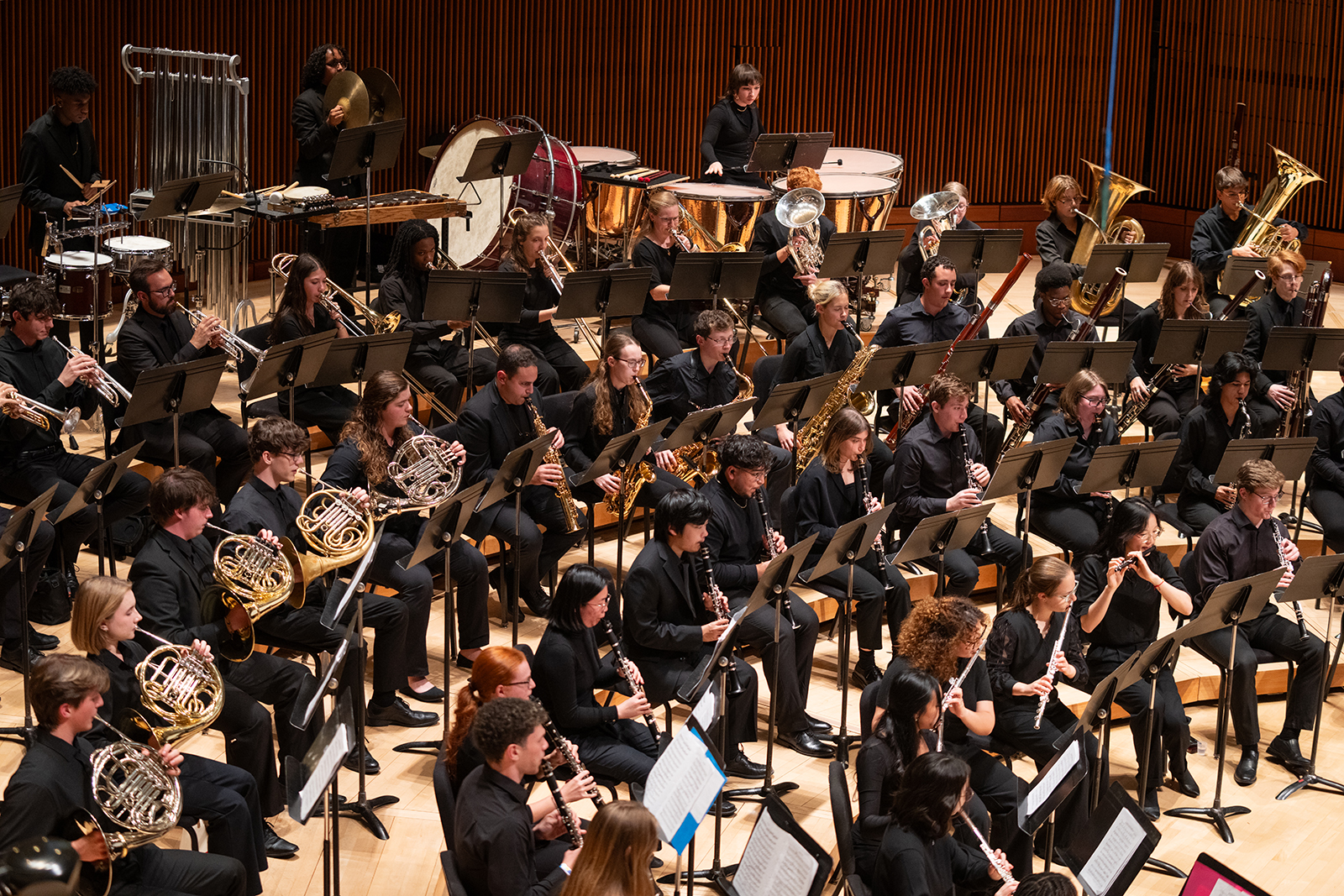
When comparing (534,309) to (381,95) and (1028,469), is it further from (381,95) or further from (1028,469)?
(1028,469)

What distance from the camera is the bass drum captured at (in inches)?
354

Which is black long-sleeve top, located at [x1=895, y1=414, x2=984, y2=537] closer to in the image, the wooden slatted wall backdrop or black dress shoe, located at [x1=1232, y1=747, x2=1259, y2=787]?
black dress shoe, located at [x1=1232, y1=747, x2=1259, y2=787]

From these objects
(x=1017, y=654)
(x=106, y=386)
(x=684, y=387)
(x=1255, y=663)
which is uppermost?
(x=106, y=386)

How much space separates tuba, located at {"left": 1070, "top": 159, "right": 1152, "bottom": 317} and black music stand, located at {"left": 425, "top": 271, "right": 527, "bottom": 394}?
3162 millimetres

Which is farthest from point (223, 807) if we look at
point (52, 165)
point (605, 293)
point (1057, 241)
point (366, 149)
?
point (1057, 241)

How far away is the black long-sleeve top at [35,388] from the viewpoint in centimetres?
584

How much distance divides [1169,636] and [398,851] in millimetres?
2670

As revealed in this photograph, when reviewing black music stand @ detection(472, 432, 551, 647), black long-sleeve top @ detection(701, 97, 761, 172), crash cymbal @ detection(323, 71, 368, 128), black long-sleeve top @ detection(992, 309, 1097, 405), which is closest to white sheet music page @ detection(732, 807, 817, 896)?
black music stand @ detection(472, 432, 551, 647)

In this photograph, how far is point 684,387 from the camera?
279 inches

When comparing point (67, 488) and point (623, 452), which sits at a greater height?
point (623, 452)

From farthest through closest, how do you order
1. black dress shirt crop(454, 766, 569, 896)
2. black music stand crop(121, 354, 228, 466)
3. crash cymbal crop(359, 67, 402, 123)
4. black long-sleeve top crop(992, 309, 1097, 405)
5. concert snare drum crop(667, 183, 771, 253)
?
crash cymbal crop(359, 67, 402, 123), concert snare drum crop(667, 183, 771, 253), black long-sleeve top crop(992, 309, 1097, 405), black music stand crop(121, 354, 228, 466), black dress shirt crop(454, 766, 569, 896)

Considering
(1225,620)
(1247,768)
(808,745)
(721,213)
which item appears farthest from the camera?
(721,213)

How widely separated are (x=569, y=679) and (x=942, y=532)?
1529 millimetres

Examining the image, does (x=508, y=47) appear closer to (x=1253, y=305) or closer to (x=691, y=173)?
(x=691, y=173)
